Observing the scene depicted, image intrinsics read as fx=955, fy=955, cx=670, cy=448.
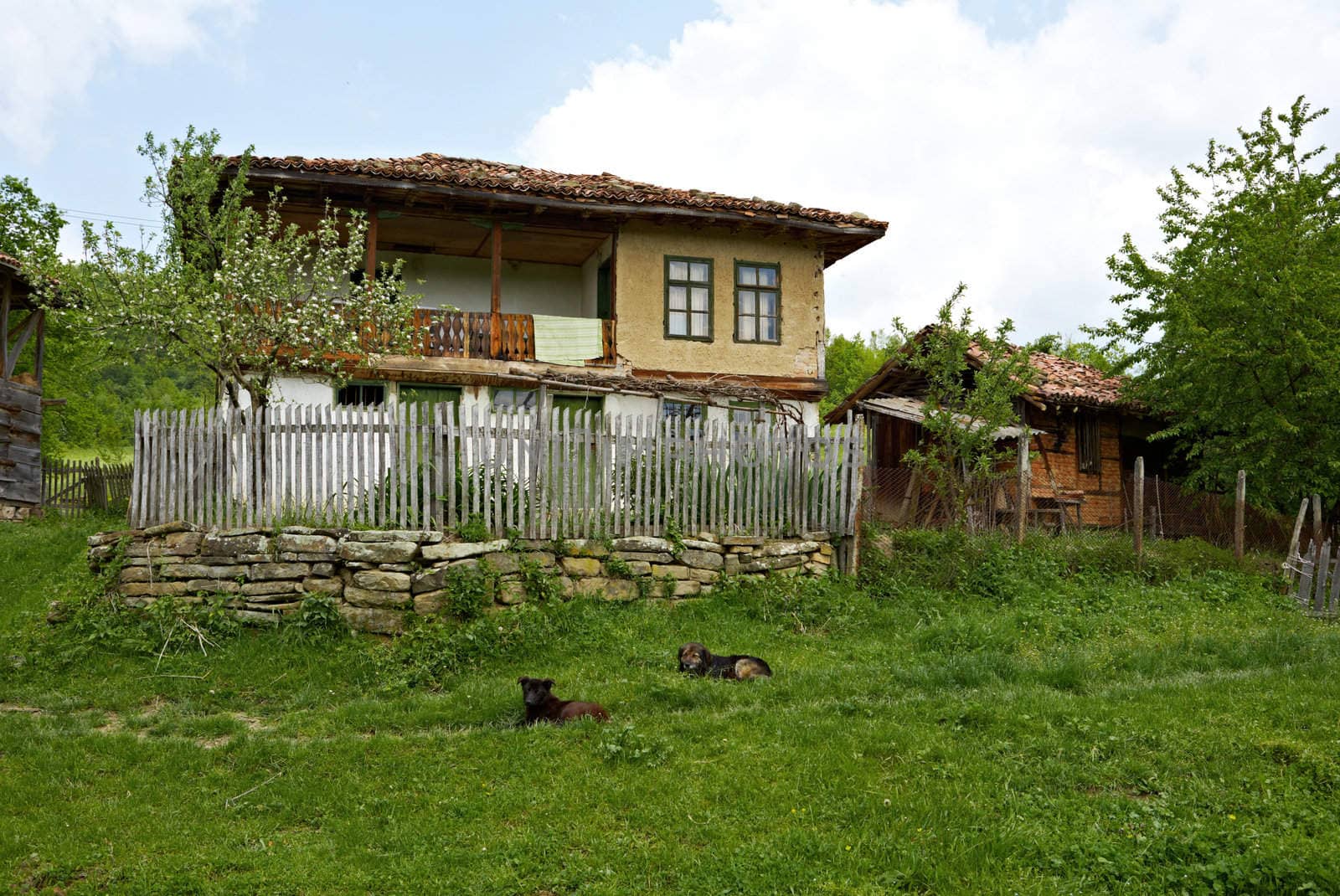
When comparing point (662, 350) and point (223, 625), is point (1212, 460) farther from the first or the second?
point (223, 625)

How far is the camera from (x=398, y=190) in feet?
49.3

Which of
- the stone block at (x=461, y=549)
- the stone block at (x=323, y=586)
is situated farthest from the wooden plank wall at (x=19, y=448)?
the stone block at (x=461, y=549)

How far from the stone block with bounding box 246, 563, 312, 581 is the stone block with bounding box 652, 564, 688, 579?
11.4 ft

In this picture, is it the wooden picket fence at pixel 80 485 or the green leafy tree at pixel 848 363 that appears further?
the green leafy tree at pixel 848 363

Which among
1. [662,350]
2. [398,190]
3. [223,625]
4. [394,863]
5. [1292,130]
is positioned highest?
[1292,130]

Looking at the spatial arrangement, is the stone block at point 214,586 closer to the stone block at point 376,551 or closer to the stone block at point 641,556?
the stone block at point 376,551

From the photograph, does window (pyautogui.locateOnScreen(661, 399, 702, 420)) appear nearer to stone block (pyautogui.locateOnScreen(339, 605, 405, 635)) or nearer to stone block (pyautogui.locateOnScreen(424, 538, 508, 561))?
stone block (pyautogui.locateOnScreen(424, 538, 508, 561))

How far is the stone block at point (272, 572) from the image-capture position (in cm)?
897

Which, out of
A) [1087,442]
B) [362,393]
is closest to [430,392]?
[362,393]

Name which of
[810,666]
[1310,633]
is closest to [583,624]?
[810,666]

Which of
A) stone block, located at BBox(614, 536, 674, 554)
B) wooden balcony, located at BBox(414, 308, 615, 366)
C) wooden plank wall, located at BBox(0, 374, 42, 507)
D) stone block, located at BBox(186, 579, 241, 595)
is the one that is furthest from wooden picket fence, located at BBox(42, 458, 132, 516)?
stone block, located at BBox(614, 536, 674, 554)

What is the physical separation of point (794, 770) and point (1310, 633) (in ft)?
21.6

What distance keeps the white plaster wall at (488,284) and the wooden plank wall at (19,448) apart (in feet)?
23.9

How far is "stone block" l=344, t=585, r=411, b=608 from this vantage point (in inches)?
352
